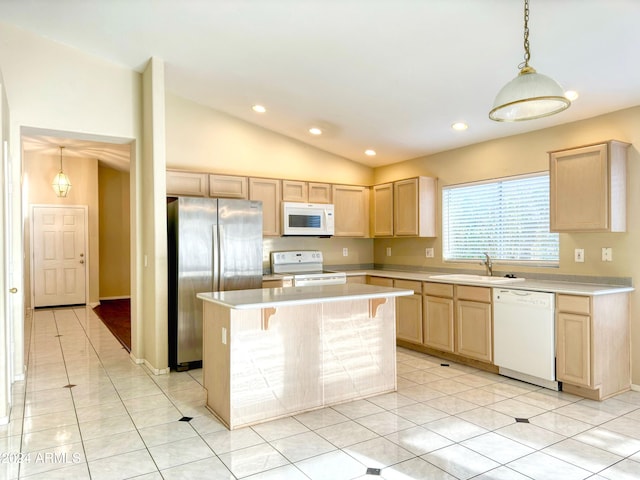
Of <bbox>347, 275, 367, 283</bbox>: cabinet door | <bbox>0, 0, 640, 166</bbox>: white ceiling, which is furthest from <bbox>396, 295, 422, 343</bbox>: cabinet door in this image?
<bbox>0, 0, 640, 166</bbox>: white ceiling

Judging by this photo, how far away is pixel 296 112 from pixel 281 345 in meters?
2.86

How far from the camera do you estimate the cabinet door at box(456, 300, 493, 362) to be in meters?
4.13

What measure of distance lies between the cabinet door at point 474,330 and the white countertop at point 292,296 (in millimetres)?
1028

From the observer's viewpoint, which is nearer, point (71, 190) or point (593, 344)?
point (593, 344)

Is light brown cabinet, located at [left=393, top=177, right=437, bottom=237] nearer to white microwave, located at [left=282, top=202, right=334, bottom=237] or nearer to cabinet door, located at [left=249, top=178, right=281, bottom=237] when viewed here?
white microwave, located at [left=282, top=202, right=334, bottom=237]

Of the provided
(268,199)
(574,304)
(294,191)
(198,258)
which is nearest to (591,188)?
(574,304)

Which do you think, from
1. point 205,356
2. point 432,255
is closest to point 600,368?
point 432,255

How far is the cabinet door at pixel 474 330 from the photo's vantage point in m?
4.13

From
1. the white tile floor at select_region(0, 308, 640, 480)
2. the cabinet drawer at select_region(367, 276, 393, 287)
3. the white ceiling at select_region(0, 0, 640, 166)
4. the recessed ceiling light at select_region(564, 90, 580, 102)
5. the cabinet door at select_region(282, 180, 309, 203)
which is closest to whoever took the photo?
the white tile floor at select_region(0, 308, 640, 480)

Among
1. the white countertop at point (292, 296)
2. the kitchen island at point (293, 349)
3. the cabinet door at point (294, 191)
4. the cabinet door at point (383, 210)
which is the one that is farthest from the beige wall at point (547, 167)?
the kitchen island at point (293, 349)

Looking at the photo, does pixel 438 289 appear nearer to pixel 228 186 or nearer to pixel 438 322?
pixel 438 322

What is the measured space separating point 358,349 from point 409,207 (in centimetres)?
250

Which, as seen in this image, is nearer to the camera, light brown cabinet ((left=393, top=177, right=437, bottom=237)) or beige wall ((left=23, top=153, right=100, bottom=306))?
light brown cabinet ((left=393, top=177, right=437, bottom=237))

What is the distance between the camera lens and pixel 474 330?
14.0 ft
